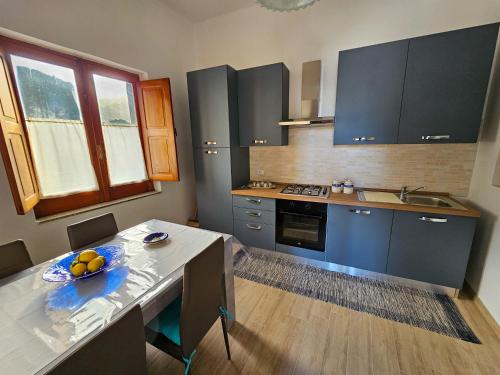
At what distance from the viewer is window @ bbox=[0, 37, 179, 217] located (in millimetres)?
1521

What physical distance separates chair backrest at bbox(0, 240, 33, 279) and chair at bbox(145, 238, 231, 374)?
0.81 meters

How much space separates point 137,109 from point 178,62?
896 mm

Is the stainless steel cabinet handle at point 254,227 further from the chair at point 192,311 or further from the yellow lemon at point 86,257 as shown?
the yellow lemon at point 86,257

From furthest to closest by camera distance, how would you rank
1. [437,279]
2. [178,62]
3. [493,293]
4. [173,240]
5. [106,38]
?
[178,62] → [106,38] → [437,279] → [493,293] → [173,240]

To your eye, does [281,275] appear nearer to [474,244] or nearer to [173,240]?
[173,240]

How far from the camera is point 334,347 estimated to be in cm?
145

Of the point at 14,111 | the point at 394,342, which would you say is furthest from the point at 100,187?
the point at 394,342

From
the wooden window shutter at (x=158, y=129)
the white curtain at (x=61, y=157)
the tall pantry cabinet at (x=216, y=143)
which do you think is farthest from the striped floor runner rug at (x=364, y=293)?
the white curtain at (x=61, y=157)

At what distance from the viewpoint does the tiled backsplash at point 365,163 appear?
203 centimetres

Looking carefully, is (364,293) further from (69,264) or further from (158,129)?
(158,129)

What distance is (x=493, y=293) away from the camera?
160 centimetres

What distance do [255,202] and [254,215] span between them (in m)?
0.16

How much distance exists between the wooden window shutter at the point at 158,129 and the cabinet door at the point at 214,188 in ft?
1.14

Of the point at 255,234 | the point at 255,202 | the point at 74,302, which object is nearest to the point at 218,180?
the point at 255,202
